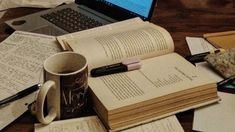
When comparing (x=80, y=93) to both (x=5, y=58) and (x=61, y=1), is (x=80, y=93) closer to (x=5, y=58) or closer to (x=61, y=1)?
(x=5, y=58)

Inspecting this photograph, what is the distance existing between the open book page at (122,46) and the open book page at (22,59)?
0.33ft

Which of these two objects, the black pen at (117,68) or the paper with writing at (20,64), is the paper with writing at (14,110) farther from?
the black pen at (117,68)

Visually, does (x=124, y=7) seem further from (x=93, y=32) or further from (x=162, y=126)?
(x=162, y=126)

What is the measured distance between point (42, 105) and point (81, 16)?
1.73 feet

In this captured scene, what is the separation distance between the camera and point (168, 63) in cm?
81

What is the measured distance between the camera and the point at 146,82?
29.1 inches

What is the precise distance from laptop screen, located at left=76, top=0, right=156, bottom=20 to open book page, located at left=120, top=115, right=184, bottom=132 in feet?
1.24

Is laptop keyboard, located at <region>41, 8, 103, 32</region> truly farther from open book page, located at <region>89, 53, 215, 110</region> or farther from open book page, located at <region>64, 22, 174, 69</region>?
open book page, located at <region>89, 53, 215, 110</region>

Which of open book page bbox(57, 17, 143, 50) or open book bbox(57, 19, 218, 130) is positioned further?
open book page bbox(57, 17, 143, 50)

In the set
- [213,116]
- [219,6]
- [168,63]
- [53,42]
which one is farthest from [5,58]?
[219,6]

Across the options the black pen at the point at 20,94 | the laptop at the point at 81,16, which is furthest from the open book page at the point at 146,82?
the laptop at the point at 81,16

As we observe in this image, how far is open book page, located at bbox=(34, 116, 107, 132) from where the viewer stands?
678 millimetres

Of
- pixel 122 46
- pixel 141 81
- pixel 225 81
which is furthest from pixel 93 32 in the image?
pixel 225 81

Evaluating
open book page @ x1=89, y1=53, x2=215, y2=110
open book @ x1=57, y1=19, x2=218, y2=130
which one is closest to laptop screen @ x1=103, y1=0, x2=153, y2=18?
open book @ x1=57, y1=19, x2=218, y2=130
